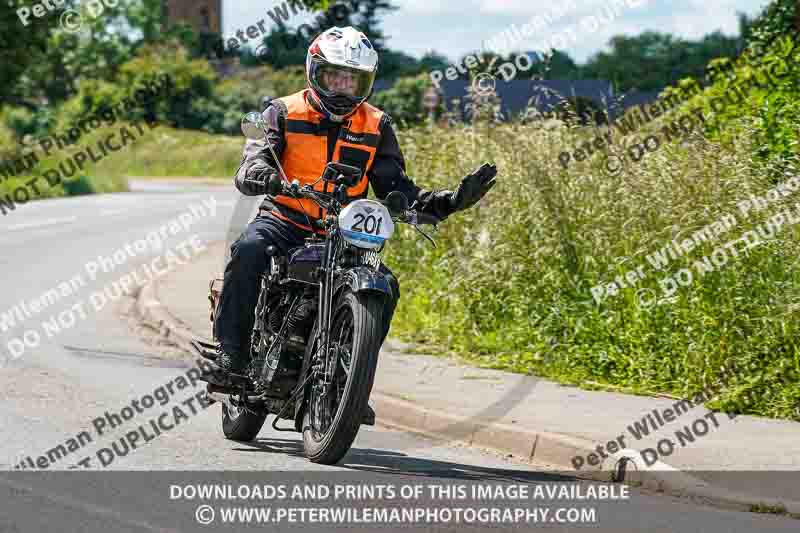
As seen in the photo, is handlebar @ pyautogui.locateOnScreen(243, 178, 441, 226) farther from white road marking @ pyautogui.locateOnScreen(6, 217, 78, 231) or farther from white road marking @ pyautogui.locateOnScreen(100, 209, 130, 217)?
white road marking @ pyautogui.locateOnScreen(100, 209, 130, 217)

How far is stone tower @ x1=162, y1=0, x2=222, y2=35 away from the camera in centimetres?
9906

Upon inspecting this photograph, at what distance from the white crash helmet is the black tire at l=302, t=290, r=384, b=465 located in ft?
3.80

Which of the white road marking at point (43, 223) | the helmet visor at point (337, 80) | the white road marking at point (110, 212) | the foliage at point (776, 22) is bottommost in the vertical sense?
the white road marking at point (110, 212)

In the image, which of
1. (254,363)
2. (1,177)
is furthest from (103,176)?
(254,363)

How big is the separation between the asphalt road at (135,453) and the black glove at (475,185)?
1.48 m

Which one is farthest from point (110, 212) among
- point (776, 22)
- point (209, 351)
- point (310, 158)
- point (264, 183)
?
point (264, 183)

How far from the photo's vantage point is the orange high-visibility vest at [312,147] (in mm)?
7766

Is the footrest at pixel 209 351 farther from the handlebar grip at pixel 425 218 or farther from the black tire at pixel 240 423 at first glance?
the handlebar grip at pixel 425 218

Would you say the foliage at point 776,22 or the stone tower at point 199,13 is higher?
the foliage at point 776,22

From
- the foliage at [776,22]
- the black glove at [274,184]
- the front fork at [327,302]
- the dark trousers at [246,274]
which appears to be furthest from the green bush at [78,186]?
the front fork at [327,302]

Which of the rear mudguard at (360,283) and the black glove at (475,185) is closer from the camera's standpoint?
the rear mudguard at (360,283)

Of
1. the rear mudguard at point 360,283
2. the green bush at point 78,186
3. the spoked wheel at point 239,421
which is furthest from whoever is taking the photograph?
the green bush at point 78,186

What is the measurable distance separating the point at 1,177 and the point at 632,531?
35.2 m

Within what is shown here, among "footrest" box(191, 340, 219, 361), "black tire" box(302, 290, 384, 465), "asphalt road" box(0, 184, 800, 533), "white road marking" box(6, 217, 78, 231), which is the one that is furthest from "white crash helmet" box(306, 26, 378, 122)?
"white road marking" box(6, 217, 78, 231)
